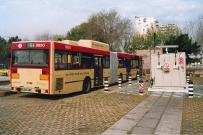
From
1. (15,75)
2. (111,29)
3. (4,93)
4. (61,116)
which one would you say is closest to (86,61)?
(15,75)

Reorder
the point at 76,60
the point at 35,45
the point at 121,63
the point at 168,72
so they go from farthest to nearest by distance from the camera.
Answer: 1. the point at 121,63
2. the point at 168,72
3. the point at 76,60
4. the point at 35,45

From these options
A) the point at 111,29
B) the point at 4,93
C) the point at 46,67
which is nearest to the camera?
the point at 46,67

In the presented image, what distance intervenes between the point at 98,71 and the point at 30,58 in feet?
23.1

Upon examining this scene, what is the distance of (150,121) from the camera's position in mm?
11000

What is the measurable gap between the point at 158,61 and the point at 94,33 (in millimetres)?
46347

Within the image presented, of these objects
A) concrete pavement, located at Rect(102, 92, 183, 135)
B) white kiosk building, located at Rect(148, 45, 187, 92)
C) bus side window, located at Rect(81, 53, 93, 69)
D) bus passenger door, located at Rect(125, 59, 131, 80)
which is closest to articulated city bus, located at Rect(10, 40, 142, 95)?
bus side window, located at Rect(81, 53, 93, 69)

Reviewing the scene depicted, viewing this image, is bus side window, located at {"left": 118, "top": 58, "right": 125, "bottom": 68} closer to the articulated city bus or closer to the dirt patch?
the articulated city bus

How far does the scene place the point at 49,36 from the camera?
94438 mm

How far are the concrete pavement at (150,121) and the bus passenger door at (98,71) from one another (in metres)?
7.75

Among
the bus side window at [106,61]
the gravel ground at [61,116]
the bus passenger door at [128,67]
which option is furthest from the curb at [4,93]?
the bus passenger door at [128,67]

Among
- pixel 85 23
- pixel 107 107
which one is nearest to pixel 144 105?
pixel 107 107

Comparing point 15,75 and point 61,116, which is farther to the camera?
point 15,75

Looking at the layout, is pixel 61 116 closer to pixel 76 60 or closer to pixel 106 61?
pixel 76 60

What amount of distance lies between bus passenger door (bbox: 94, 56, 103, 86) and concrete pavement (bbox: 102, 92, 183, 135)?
7751 millimetres
